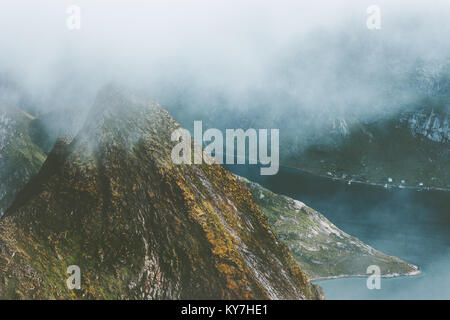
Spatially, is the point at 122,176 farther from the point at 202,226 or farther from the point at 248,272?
the point at 248,272

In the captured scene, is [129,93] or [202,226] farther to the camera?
[129,93]

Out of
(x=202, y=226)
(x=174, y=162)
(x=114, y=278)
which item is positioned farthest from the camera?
(x=174, y=162)

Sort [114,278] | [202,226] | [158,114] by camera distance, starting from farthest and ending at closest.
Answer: [158,114] < [202,226] < [114,278]
